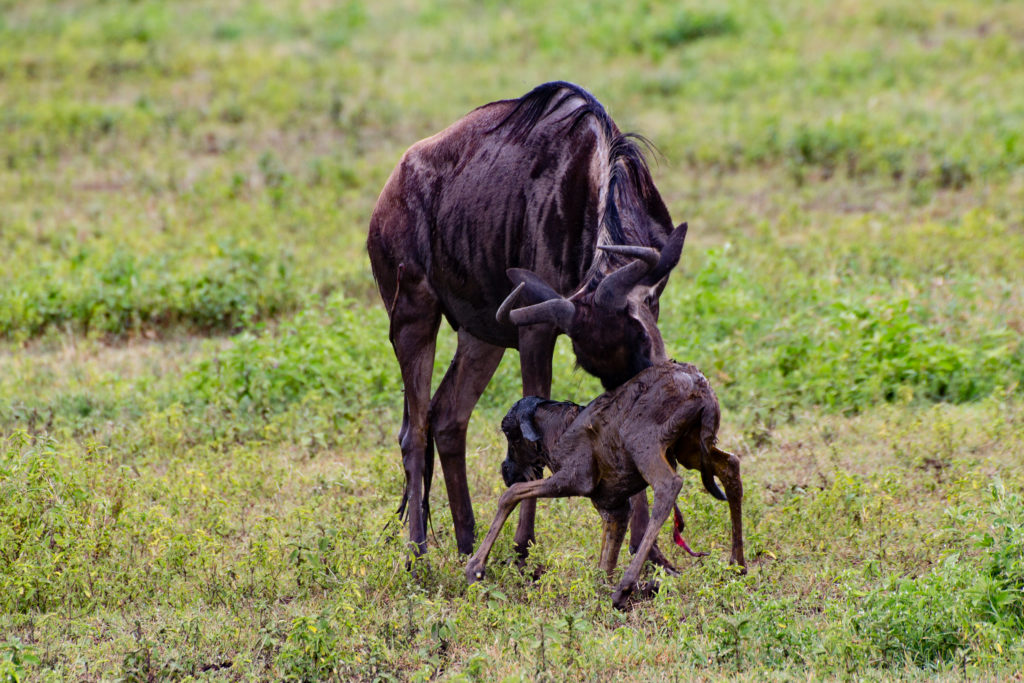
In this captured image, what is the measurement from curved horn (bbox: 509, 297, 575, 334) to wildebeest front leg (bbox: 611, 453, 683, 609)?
68 centimetres

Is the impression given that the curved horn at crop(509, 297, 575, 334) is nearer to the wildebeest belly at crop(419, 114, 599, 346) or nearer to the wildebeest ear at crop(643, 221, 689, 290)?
the wildebeest ear at crop(643, 221, 689, 290)

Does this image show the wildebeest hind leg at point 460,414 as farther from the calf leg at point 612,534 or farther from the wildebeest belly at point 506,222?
the calf leg at point 612,534

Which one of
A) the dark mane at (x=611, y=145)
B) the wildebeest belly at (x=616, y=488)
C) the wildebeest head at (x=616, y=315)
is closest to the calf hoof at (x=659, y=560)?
the wildebeest belly at (x=616, y=488)

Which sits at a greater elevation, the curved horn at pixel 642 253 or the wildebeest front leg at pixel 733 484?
the curved horn at pixel 642 253

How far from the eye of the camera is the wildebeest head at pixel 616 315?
491 cm

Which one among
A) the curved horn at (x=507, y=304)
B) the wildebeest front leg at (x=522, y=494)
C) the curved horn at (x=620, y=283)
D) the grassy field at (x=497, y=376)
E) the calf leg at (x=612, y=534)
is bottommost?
the grassy field at (x=497, y=376)

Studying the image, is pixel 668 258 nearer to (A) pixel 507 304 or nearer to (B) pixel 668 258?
(B) pixel 668 258

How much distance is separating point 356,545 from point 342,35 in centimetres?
1603

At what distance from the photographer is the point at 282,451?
25.5 ft

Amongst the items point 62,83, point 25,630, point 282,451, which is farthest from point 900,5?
point 25,630

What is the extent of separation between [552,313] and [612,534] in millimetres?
1123

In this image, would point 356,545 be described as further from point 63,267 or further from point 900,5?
point 900,5

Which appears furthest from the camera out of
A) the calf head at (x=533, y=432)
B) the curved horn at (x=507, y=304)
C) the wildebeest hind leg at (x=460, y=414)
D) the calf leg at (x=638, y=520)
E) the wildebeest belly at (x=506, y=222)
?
the wildebeest hind leg at (x=460, y=414)

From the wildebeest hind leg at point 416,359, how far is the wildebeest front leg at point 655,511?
6.00ft
